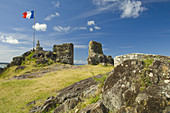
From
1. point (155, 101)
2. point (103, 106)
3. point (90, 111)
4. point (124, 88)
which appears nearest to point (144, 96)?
point (155, 101)

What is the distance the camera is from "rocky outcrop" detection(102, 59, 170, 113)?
480 cm

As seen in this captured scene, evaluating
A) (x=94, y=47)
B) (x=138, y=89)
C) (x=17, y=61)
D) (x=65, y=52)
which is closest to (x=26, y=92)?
(x=138, y=89)

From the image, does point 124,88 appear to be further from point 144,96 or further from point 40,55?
point 40,55

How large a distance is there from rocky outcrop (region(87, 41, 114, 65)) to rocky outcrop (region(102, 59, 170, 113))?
33.0m

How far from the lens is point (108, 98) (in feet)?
21.3

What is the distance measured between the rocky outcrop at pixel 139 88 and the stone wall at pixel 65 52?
1803 inches

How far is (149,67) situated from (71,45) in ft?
165

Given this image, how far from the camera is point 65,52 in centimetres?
→ 5338

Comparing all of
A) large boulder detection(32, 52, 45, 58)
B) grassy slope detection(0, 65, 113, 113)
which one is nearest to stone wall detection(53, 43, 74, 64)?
large boulder detection(32, 52, 45, 58)

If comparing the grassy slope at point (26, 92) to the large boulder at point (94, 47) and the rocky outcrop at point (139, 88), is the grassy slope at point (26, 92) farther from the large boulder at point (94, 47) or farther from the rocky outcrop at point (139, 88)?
the large boulder at point (94, 47)

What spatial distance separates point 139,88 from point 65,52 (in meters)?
49.4

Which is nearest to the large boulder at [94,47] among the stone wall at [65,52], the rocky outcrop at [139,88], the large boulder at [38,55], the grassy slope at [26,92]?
the stone wall at [65,52]

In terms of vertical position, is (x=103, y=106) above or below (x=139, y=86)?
below

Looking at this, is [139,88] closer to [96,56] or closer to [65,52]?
[96,56]
